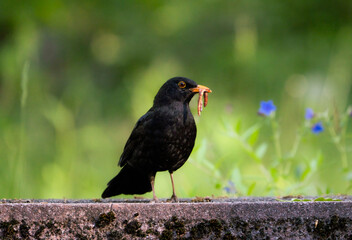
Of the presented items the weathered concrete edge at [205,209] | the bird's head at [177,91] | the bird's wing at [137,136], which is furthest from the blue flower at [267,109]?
the weathered concrete edge at [205,209]

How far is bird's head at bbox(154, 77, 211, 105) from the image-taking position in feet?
11.0

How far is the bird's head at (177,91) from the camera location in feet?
11.0

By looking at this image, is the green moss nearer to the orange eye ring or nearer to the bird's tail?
the bird's tail

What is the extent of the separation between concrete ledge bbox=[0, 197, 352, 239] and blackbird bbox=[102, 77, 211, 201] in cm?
88

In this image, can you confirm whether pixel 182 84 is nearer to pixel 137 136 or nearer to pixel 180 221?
pixel 137 136

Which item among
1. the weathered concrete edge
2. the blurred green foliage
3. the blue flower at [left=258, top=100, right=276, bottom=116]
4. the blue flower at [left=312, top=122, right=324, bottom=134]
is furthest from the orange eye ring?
the blurred green foliage

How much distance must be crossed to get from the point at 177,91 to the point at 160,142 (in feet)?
1.46

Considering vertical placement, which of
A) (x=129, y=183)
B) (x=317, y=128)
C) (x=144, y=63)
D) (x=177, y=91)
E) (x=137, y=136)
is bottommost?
(x=129, y=183)

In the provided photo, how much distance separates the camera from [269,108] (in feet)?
13.3

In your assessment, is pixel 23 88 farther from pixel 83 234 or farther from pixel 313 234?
pixel 313 234

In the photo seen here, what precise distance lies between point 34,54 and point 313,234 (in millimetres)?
6024

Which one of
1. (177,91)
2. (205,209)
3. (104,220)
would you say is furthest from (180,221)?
(177,91)

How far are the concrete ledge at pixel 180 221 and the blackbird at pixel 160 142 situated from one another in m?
0.88

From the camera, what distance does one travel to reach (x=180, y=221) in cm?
211
